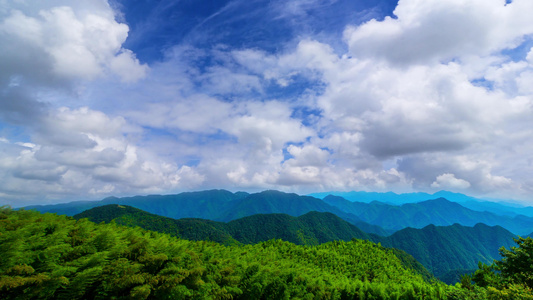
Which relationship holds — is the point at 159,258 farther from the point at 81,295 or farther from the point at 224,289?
the point at 224,289

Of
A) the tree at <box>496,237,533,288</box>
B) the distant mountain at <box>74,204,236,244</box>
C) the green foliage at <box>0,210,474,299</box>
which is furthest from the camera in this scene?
the distant mountain at <box>74,204,236,244</box>

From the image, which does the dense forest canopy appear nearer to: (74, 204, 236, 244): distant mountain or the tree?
the tree

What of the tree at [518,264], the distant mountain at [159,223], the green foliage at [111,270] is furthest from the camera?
the distant mountain at [159,223]

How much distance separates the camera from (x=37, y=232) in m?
10.6

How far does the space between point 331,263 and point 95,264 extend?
39.7 meters

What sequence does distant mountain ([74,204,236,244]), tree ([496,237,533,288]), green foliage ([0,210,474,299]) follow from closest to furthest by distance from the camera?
green foliage ([0,210,474,299]), tree ([496,237,533,288]), distant mountain ([74,204,236,244])

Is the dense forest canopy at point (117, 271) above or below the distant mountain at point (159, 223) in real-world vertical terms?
above

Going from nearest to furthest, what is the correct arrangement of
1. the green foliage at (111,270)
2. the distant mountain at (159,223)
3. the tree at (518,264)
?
the green foliage at (111,270), the tree at (518,264), the distant mountain at (159,223)

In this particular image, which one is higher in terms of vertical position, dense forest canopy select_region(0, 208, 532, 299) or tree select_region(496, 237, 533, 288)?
dense forest canopy select_region(0, 208, 532, 299)

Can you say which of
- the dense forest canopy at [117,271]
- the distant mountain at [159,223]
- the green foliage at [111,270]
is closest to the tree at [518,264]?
the dense forest canopy at [117,271]

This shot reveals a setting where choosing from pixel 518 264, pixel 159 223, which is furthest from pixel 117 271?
pixel 159 223

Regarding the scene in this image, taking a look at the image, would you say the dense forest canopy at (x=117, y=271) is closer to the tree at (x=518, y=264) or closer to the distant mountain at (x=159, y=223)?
the tree at (x=518, y=264)

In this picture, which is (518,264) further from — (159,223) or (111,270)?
(159,223)

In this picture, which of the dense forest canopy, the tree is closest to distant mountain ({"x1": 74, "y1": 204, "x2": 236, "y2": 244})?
the tree
